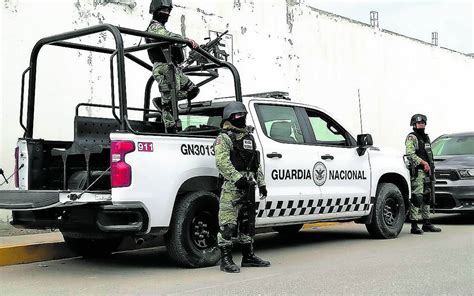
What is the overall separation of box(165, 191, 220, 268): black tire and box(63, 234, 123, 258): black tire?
1349mm

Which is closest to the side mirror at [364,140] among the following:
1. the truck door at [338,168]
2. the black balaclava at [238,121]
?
the truck door at [338,168]

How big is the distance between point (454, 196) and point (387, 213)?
1940 millimetres

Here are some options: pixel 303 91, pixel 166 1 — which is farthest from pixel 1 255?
pixel 303 91

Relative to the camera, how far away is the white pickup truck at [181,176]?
582 centimetres

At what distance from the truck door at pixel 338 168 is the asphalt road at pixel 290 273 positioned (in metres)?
0.59

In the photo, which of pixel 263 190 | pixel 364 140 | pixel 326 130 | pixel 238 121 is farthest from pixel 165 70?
pixel 364 140

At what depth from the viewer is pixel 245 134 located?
6434 mm

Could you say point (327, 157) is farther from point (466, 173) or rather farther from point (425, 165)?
point (466, 173)

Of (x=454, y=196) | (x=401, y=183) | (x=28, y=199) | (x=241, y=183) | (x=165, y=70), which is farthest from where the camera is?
(x=454, y=196)

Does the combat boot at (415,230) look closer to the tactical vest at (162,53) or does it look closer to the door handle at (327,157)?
the door handle at (327,157)

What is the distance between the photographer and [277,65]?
557 inches

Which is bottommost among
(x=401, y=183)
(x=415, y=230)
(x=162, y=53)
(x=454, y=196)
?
(x=415, y=230)

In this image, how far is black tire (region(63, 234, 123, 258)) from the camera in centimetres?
728

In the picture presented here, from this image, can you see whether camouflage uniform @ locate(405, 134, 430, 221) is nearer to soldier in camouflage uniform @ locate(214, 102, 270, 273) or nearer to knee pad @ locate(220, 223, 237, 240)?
soldier in camouflage uniform @ locate(214, 102, 270, 273)
